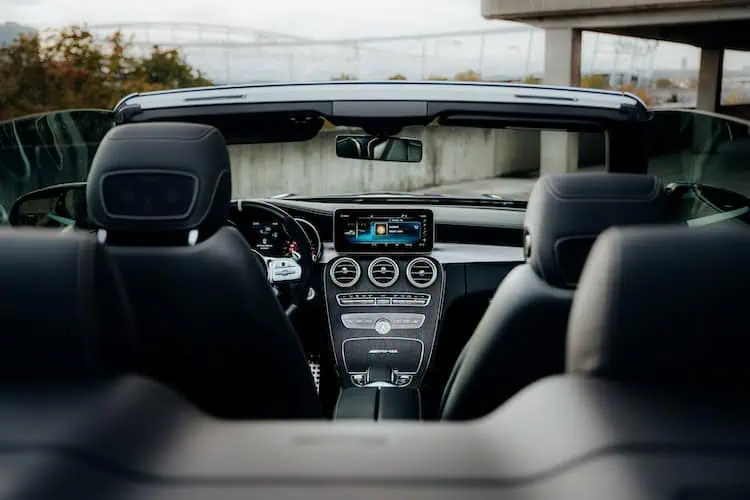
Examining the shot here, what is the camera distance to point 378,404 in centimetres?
414

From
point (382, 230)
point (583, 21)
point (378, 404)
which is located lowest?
point (378, 404)

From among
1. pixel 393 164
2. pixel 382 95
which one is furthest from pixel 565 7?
pixel 382 95

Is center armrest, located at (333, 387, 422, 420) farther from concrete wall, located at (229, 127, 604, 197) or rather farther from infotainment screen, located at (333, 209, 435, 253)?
concrete wall, located at (229, 127, 604, 197)

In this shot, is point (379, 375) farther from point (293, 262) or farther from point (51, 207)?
point (51, 207)

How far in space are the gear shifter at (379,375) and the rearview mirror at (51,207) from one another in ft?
5.97

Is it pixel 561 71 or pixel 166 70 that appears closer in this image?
pixel 166 70

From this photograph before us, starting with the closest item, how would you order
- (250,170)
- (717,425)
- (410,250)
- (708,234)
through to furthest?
(717,425) → (708,234) → (410,250) → (250,170)

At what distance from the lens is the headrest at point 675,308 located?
145 cm

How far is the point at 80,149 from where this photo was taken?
800 centimetres

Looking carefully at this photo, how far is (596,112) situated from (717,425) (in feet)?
6.58

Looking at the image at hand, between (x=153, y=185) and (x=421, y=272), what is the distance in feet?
9.09

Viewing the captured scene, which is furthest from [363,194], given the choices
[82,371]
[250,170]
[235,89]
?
[250,170]

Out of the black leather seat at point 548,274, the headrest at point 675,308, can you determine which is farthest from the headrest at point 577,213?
the headrest at point 675,308

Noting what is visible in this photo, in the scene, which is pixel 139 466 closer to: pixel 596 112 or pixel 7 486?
pixel 7 486
